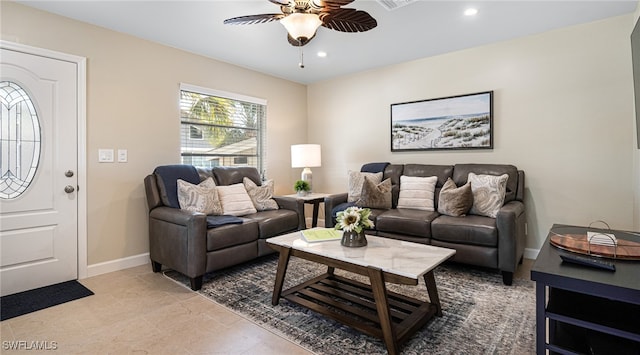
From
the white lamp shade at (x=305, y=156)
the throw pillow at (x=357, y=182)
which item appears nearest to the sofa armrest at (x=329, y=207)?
the throw pillow at (x=357, y=182)

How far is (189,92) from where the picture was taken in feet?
12.2

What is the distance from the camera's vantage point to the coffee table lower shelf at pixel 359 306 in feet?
6.07

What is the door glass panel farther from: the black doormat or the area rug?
the area rug

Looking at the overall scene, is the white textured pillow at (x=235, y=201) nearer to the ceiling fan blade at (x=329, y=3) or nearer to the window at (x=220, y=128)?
the window at (x=220, y=128)

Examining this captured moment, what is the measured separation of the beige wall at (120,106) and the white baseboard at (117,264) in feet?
0.16

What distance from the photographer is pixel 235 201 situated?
10.9 feet

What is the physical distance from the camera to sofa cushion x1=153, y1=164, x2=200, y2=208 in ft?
10.1

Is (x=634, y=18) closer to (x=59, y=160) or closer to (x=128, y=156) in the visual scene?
(x=128, y=156)

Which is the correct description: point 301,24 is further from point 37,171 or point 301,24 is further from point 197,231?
point 37,171

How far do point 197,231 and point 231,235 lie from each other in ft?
1.08

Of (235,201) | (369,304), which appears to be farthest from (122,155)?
(369,304)

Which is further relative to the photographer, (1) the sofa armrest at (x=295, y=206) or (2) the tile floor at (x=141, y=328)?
(1) the sofa armrest at (x=295, y=206)

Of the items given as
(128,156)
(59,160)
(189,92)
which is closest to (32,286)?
(59,160)

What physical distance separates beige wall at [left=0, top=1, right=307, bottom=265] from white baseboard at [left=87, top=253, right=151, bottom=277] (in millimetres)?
47
